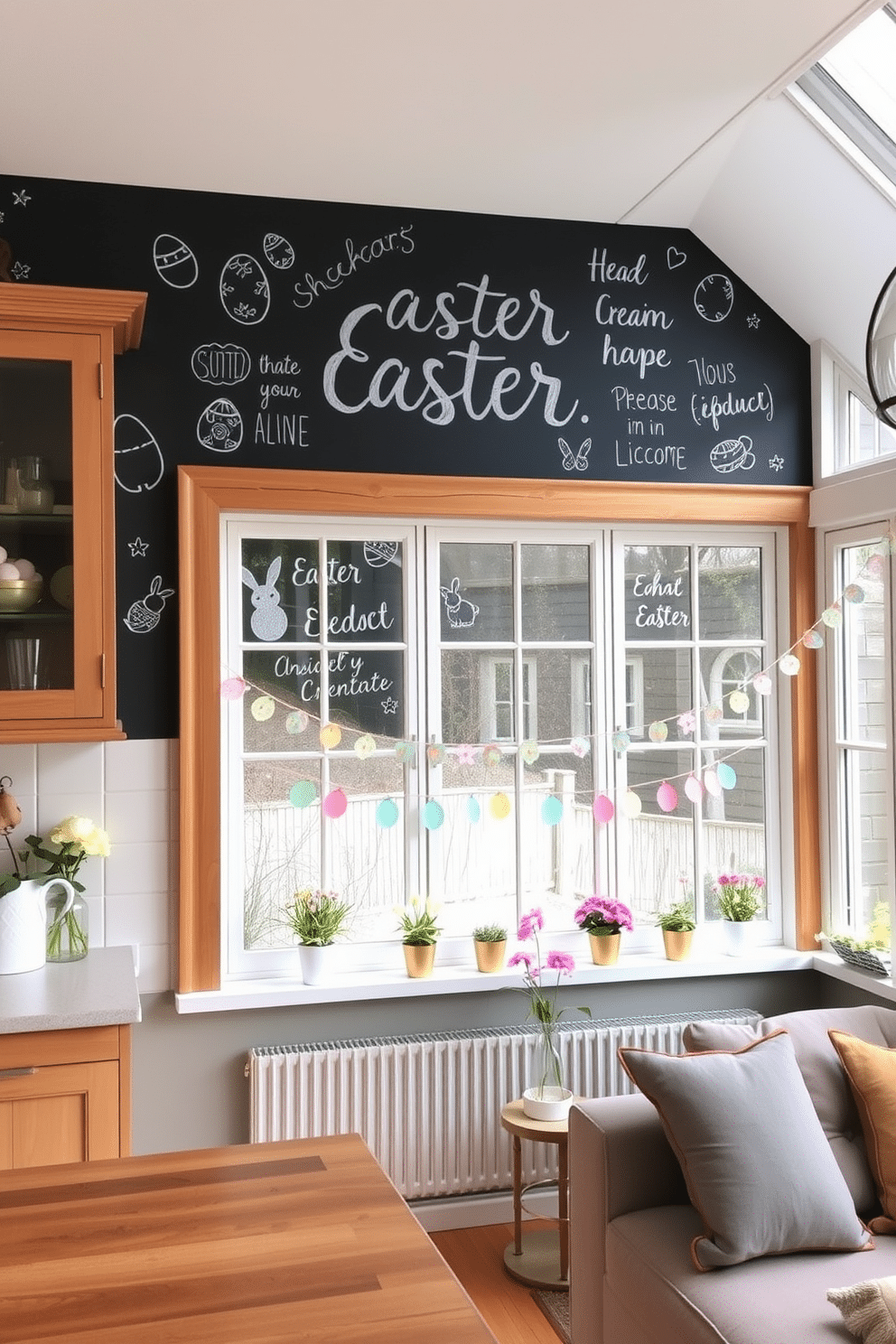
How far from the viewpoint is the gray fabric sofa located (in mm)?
2135

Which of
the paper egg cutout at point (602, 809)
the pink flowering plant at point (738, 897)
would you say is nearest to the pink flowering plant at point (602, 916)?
the paper egg cutout at point (602, 809)

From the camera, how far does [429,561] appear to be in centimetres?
357

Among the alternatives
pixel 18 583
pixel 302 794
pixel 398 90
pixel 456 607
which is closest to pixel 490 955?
pixel 302 794

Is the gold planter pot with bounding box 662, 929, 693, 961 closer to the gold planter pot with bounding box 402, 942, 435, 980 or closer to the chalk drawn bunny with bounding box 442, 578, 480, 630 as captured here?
the gold planter pot with bounding box 402, 942, 435, 980

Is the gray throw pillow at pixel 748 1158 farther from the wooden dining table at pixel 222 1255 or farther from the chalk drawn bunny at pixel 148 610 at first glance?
the chalk drawn bunny at pixel 148 610

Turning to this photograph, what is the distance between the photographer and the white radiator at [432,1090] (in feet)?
10.7

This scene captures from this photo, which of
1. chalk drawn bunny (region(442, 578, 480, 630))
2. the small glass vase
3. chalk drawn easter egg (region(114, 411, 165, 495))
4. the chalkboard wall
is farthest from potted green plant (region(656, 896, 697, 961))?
chalk drawn easter egg (region(114, 411, 165, 495))

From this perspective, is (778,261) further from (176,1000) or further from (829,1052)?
(176,1000)

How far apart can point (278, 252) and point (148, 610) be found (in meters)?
1.10

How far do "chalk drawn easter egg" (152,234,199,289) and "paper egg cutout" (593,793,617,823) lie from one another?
6.35ft

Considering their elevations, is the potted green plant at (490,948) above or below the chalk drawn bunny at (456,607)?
below

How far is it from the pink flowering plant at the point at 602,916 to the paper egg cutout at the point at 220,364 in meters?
1.86

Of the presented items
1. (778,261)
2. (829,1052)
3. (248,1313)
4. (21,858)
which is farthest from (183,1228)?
(778,261)

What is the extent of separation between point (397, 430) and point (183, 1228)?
2.60m
